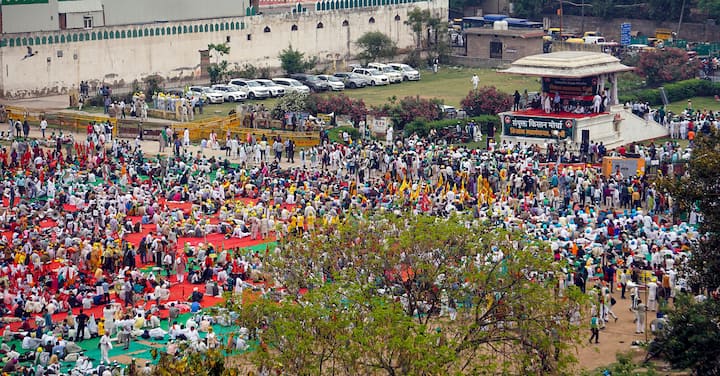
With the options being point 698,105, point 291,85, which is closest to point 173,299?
point 291,85

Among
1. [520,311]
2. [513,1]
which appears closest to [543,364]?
[520,311]

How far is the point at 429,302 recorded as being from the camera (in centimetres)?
2723

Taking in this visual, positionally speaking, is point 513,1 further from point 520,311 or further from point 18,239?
point 520,311

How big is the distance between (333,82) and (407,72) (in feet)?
14.9

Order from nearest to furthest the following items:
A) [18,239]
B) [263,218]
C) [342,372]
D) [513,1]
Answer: [342,372]
[18,239]
[263,218]
[513,1]

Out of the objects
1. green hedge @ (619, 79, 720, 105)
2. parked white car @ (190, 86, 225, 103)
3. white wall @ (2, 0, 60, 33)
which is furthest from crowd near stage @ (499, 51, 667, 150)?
white wall @ (2, 0, 60, 33)

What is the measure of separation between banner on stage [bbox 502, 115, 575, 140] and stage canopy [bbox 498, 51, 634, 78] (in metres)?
1.78

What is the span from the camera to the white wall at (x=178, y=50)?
6169 cm

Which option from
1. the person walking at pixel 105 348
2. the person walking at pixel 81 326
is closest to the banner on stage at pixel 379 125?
the person walking at pixel 81 326

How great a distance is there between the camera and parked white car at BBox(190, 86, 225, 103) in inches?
2427

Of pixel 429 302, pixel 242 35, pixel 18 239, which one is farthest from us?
pixel 242 35

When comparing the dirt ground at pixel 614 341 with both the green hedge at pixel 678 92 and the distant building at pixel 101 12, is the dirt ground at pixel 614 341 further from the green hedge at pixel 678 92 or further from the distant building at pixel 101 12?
the distant building at pixel 101 12

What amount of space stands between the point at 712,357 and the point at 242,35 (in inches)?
1789

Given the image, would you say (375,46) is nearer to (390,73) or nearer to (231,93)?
(390,73)
